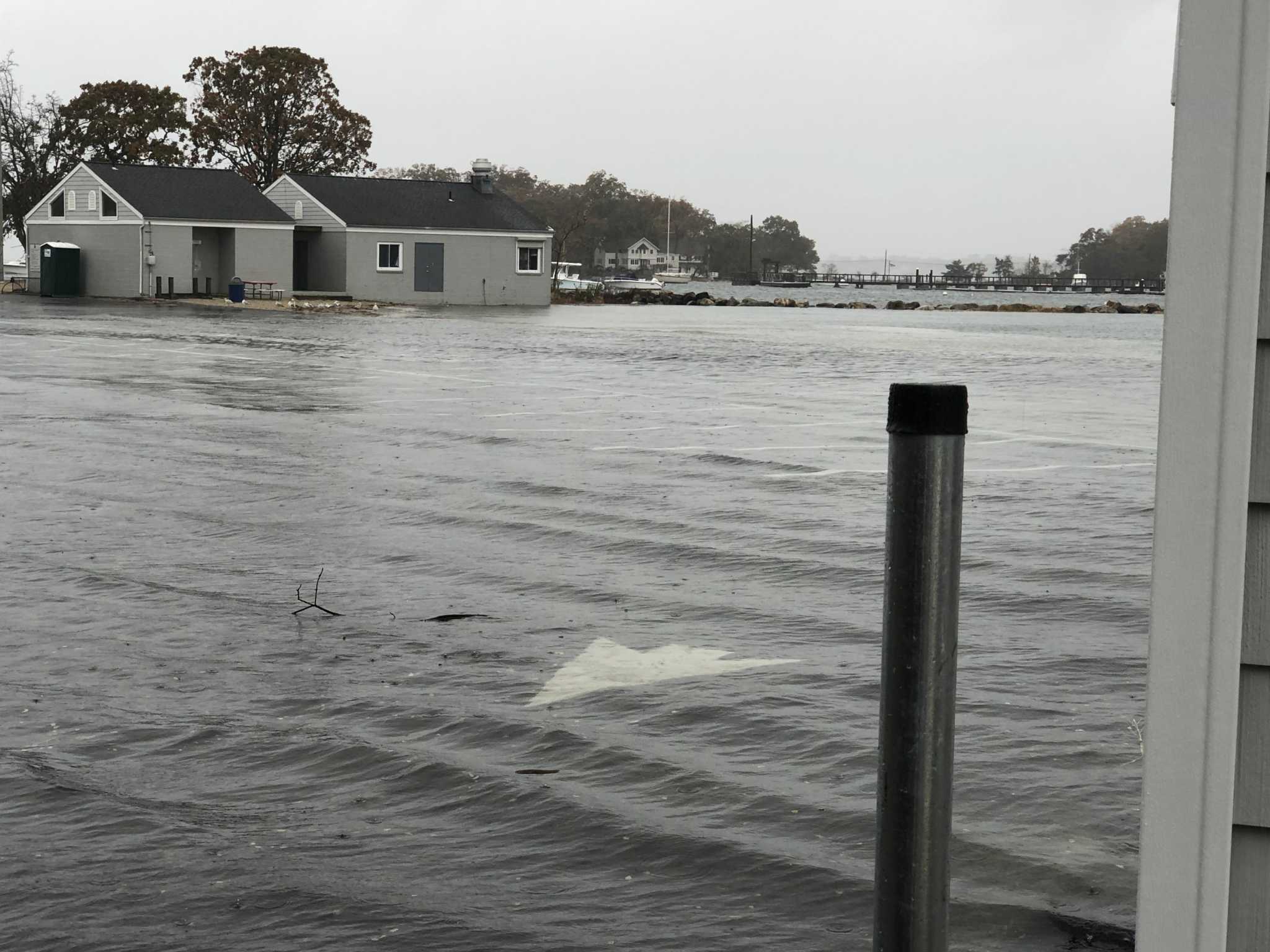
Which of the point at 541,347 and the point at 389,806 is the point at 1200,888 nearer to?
the point at 389,806

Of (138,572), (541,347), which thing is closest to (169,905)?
(138,572)

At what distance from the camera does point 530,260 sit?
69.2 metres

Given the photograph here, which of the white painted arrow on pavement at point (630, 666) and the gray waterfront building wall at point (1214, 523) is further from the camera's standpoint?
the white painted arrow on pavement at point (630, 666)

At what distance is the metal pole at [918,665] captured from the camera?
106 inches

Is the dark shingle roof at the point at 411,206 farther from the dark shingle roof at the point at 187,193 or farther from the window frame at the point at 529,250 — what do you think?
the dark shingle roof at the point at 187,193

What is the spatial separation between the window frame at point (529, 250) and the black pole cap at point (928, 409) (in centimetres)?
6563

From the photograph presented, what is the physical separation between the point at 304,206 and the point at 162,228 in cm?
762

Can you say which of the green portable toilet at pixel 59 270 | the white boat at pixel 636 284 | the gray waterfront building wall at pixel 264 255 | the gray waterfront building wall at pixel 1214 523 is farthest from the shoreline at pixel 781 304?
the gray waterfront building wall at pixel 1214 523

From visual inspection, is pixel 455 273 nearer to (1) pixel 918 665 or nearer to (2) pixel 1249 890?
(1) pixel 918 665

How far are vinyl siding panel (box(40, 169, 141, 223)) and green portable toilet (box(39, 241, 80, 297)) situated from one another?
48.8 inches

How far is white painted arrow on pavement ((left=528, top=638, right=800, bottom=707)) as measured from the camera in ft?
21.4

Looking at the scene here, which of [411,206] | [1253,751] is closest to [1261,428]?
[1253,751]

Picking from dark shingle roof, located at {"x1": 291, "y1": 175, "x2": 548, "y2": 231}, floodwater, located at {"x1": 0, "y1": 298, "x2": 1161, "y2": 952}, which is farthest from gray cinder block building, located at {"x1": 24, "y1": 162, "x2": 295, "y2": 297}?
floodwater, located at {"x1": 0, "y1": 298, "x2": 1161, "y2": 952}

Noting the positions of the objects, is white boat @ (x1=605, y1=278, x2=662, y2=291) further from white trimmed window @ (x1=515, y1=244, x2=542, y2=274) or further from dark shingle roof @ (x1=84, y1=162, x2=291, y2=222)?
dark shingle roof @ (x1=84, y1=162, x2=291, y2=222)
